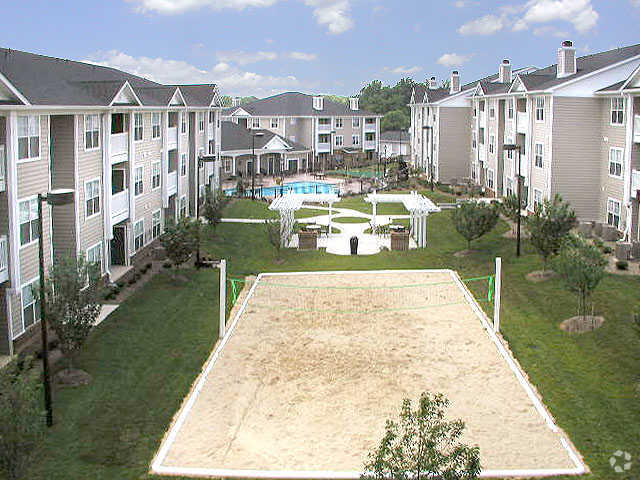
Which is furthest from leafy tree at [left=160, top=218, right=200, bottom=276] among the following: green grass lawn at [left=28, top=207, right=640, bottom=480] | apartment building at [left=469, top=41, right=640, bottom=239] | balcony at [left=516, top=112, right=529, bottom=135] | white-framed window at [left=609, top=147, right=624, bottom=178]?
balcony at [left=516, top=112, right=529, bottom=135]

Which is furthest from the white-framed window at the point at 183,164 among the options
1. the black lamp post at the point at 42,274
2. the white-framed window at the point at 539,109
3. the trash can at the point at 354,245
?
the black lamp post at the point at 42,274

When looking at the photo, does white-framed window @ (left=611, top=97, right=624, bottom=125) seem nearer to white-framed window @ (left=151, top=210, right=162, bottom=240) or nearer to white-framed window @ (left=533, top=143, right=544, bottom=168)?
white-framed window @ (left=533, top=143, right=544, bottom=168)

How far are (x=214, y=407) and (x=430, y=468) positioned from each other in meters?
10.3

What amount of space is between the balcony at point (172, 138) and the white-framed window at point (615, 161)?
25.6 meters

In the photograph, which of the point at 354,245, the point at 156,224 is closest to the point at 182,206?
the point at 156,224

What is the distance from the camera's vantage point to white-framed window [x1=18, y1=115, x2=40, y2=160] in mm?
26000

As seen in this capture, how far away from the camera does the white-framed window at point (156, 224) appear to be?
43.7 meters

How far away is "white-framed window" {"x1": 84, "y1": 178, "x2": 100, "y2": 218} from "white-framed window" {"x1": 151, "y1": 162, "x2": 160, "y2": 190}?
31.3ft

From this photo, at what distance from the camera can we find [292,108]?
97188mm

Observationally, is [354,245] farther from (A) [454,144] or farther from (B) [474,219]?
(A) [454,144]

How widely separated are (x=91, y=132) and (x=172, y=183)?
14805mm

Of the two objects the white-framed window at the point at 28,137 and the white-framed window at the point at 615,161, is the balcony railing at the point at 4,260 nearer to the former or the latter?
the white-framed window at the point at 28,137

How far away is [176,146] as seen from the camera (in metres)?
49.0

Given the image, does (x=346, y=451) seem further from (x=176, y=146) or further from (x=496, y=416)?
(x=176, y=146)
